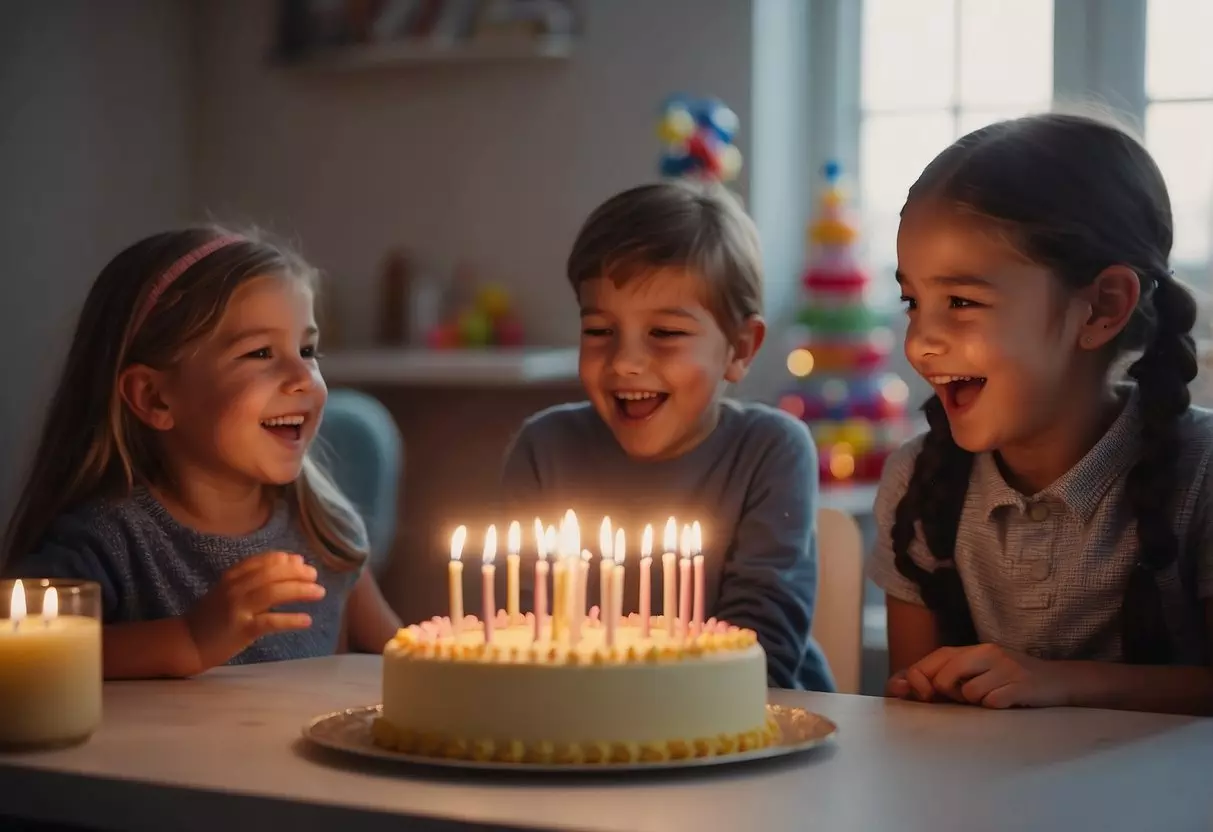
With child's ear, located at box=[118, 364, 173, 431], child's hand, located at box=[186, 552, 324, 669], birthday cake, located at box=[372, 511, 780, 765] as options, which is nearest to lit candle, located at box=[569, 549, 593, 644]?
birthday cake, located at box=[372, 511, 780, 765]

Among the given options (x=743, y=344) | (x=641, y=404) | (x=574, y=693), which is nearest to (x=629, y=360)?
(x=641, y=404)

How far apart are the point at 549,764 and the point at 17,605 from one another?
452mm

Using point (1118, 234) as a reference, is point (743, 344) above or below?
below

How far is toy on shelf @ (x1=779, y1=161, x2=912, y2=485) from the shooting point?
146 inches

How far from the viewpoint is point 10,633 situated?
1.29 m

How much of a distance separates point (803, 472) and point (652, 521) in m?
0.21

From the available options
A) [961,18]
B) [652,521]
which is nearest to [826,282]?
[961,18]

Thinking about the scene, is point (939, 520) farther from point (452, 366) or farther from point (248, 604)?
point (452, 366)

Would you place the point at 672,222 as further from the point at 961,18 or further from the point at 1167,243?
the point at 961,18

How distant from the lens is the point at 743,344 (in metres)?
2.13

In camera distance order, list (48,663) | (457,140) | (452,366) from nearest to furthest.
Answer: (48,663)
(452,366)
(457,140)

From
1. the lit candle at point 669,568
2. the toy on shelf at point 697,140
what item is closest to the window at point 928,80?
the toy on shelf at point 697,140

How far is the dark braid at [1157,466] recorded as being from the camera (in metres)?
1.66

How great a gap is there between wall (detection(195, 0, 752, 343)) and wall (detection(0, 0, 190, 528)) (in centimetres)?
13
